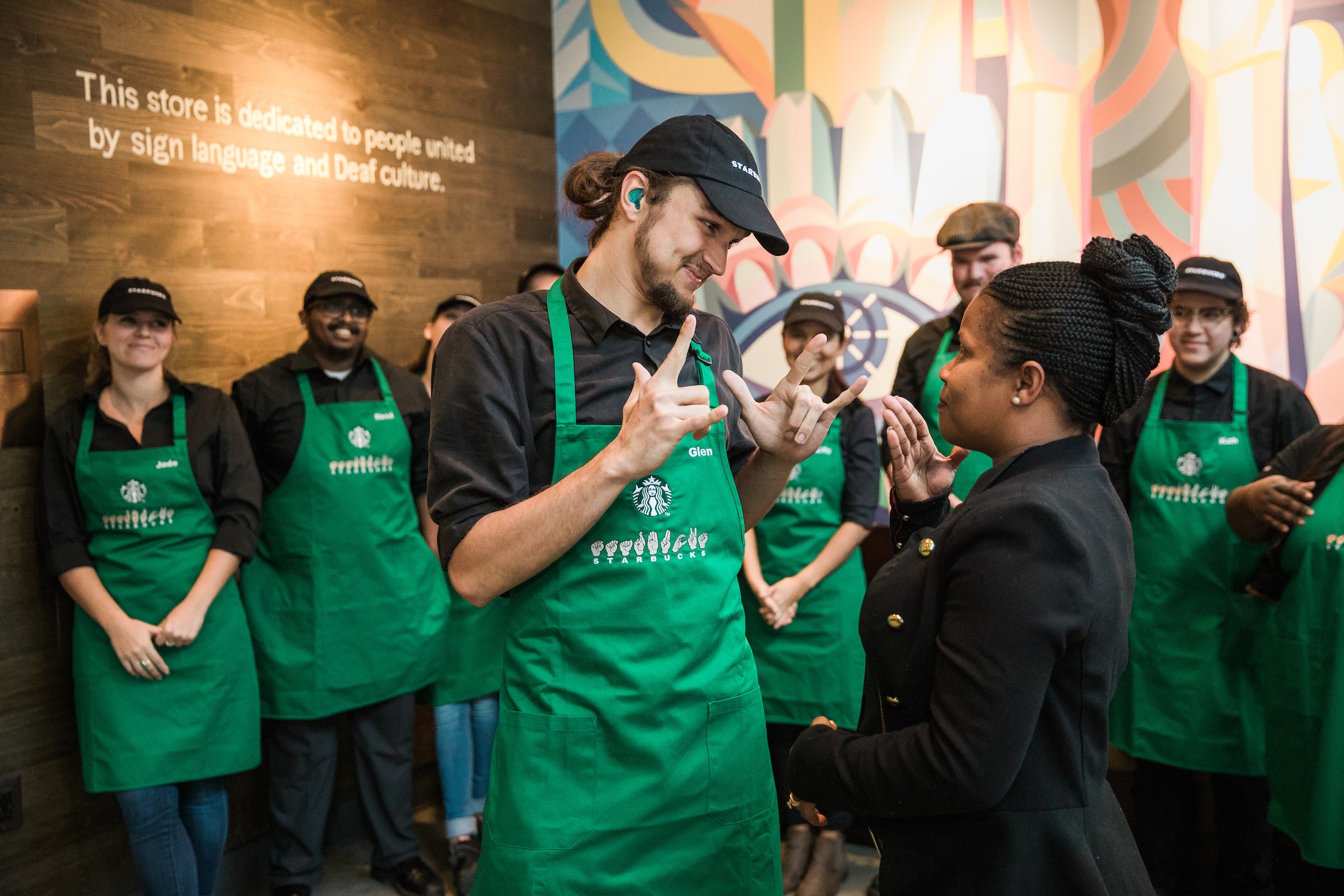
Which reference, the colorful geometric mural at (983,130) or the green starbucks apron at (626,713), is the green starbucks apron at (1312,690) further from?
the green starbucks apron at (626,713)

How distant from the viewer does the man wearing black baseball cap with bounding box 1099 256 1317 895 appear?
2.68 meters

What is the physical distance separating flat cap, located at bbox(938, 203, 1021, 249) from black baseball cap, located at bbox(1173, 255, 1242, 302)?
18.8 inches

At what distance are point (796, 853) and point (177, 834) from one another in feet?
5.67

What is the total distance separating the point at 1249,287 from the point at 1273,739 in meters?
1.34

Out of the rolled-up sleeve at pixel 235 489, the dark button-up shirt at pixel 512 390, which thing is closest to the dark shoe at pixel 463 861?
the rolled-up sleeve at pixel 235 489

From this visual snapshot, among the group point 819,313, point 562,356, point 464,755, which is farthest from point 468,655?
point 562,356

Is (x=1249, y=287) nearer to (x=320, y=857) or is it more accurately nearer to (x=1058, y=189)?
(x=1058, y=189)

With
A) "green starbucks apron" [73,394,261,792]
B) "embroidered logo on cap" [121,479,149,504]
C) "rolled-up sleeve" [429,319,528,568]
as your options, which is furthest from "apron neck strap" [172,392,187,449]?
"rolled-up sleeve" [429,319,528,568]

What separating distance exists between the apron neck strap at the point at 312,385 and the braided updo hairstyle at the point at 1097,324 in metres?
2.28

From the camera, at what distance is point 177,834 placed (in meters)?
2.67

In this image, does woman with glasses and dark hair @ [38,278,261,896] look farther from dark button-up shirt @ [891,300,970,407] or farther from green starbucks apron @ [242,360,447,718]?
dark button-up shirt @ [891,300,970,407]

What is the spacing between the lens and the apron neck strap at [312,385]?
2978mm

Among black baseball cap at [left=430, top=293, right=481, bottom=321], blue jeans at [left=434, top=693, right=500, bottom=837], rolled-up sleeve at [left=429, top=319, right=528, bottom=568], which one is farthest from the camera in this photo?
black baseball cap at [left=430, top=293, right=481, bottom=321]

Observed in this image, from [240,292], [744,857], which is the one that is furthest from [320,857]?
[744,857]
